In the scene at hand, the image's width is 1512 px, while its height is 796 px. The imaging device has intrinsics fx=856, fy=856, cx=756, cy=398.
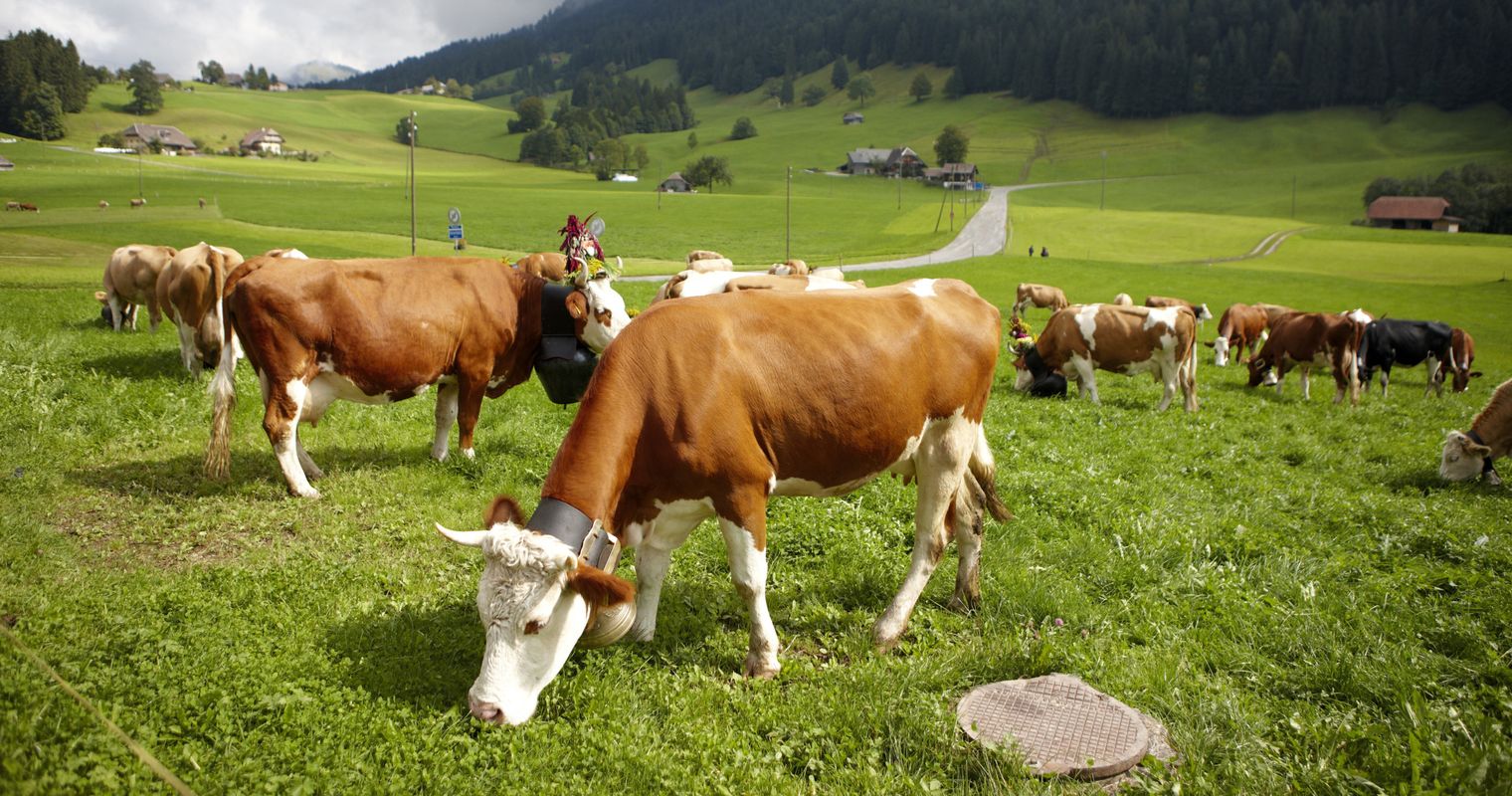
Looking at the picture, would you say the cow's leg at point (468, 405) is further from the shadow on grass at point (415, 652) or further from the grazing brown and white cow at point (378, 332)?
the shadow on grass at point (415, 652)

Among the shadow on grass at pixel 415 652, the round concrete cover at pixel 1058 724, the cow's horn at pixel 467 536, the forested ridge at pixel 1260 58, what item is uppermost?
the forested ridge at pixel 1260 58

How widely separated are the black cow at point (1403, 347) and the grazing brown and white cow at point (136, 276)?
26.0m

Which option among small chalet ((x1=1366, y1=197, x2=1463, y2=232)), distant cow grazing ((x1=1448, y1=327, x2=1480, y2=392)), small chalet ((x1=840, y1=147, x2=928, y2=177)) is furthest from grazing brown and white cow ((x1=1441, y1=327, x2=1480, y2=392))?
small chalet ((x1=840, y1=147, x2=928, y2=177))

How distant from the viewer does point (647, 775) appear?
4543mm

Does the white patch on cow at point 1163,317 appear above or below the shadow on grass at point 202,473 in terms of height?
above

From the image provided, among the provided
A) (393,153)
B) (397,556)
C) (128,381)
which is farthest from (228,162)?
(397,556)

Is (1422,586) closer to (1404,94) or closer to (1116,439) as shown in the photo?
(1116,439)

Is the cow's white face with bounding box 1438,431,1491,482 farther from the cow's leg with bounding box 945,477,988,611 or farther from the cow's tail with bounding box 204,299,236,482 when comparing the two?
the cow's tail with bounding box 204,299,236,482

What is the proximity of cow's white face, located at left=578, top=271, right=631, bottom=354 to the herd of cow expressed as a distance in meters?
0.03

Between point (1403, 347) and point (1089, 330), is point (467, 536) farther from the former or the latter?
point (1403, 347)

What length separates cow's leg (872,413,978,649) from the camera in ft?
20.7

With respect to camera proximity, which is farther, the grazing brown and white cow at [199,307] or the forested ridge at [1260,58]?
the forested ridge at [1260,58]

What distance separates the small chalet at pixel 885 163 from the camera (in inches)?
4978

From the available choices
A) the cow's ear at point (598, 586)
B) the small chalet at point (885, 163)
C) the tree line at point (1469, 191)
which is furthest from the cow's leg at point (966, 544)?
the small chalet at point (885, 163)
